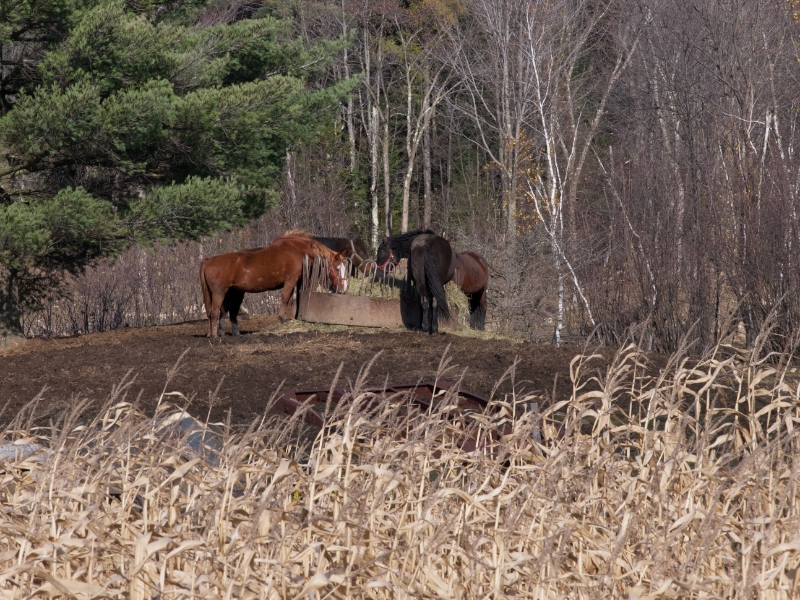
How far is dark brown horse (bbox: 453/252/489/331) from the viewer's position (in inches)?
506

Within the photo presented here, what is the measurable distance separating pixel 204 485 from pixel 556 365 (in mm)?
5538

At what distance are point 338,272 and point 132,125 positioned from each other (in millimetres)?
3560

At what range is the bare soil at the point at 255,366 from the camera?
24.6ft

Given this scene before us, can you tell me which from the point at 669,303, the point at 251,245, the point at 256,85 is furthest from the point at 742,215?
the point at 251,245

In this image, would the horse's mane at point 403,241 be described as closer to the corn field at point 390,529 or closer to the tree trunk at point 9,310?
the tree trunk at point 9,310

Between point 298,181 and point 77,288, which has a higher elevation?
point 298,181

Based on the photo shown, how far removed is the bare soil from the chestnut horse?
0.62 meters

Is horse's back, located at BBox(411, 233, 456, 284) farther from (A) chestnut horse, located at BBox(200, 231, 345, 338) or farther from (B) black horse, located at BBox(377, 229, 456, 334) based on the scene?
(A) chestnut horse, located at BBox(200, 231, 345, 338)

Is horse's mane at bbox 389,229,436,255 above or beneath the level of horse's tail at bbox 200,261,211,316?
above

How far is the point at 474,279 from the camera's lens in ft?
42.8

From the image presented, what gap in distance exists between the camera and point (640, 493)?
393 cm

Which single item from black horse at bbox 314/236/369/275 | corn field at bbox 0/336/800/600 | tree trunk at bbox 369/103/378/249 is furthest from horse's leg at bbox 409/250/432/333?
tree trunk at bbox 369/103/378/249

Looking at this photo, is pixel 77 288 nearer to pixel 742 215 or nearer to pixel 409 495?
pixel 742 215

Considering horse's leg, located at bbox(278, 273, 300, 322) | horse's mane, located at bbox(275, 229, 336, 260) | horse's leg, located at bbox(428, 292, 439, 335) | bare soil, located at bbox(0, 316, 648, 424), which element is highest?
horse's mane, located at bbox(275, 229, 336, 260)
